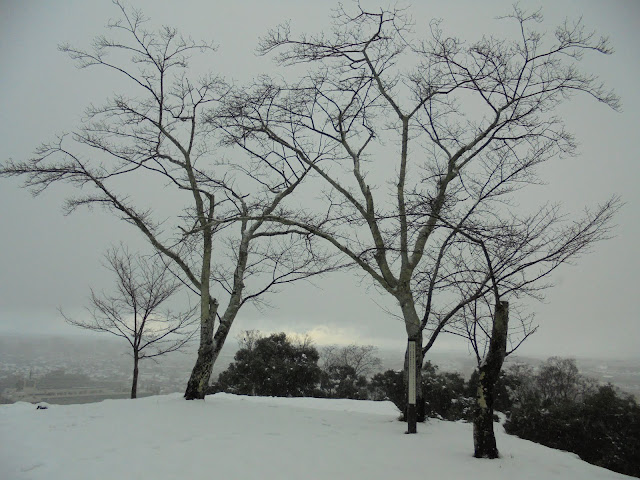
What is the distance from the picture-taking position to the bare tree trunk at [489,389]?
489 centimetres

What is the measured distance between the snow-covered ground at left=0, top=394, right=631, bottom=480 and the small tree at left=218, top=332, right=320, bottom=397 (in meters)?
11.9

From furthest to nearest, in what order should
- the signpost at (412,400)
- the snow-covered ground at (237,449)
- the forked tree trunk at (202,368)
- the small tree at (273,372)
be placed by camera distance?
1. the small tree at (273,372)
2. the forked tree trunk at (202,368)
3. the signpost at (412,400)
4. the snow-covered ground at (237,449)

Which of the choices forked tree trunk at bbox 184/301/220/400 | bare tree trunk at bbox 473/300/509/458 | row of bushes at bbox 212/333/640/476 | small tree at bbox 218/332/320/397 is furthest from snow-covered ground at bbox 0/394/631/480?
small tree at bbox 218/332/320/397

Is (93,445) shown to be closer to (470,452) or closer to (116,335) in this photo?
(470,452)

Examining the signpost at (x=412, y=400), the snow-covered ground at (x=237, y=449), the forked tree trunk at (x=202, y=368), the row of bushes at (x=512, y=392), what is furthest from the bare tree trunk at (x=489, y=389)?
the row of bushes at (x=512, y=392)

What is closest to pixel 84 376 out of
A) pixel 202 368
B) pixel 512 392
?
pixel 202 368

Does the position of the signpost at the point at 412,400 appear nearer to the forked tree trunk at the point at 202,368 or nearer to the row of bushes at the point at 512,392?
the forked tree trunk at the point at 202,368

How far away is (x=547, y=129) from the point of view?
8.01m

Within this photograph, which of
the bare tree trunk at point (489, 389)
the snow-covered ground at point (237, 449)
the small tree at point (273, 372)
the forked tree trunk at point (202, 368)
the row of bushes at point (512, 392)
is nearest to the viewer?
the snow-covered ground at point (237, 449)

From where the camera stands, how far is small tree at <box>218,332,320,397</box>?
1877cm

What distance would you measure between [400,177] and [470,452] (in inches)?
198

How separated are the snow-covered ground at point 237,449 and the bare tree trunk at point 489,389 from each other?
0.20m

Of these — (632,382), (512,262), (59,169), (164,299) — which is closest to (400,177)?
(512,262)

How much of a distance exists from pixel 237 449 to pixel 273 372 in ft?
48.0
